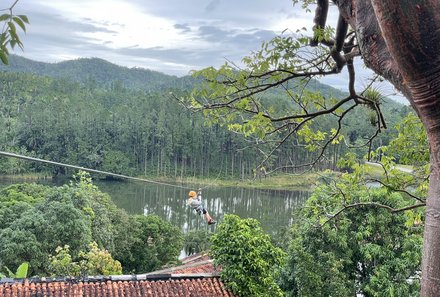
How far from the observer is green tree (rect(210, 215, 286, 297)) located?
763 centimetres

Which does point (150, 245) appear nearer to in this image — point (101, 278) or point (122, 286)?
point (101, 278)

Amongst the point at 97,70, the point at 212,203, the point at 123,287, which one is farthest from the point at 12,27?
the point at 97,70

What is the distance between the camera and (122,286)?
25.5 ft

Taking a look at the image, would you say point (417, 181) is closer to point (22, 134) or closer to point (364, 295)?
point (364, 295)

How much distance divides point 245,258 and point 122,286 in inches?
88.6

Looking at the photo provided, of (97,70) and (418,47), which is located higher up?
(97,70)

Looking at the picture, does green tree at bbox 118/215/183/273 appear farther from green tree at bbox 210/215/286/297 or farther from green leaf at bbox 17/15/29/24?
green leaf at bbox 17/15/29/24

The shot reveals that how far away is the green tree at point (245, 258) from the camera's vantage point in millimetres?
7633

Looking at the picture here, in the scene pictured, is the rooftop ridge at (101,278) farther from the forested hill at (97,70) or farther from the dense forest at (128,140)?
the forested hill at (97,70)

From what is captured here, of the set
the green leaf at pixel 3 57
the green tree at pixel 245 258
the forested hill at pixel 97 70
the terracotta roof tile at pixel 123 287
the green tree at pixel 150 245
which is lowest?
the green tree at pixel 150 245

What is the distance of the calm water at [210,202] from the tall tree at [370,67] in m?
23.4

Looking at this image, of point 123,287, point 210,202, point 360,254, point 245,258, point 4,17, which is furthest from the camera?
point 210,202

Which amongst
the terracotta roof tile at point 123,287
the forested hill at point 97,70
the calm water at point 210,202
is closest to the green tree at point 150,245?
the terracotta roof tile at point 123,287

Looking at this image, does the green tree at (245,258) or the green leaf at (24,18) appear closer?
the green leaf at (24,18)
